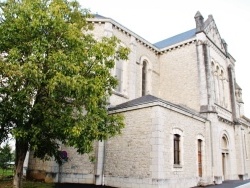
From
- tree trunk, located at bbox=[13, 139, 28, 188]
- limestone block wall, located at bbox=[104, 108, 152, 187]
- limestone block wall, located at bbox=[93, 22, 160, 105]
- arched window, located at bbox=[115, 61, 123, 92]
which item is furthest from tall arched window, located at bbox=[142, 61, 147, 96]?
tree trunk, located at bbox=[13, 139, 28, 188]

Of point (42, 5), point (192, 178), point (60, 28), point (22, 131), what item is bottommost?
point (192, 178)

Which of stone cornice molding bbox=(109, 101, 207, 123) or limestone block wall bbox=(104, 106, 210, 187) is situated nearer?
limestone block wall bbox=(104, 106, 210, 187)

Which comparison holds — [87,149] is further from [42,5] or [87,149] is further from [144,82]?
[144,82]

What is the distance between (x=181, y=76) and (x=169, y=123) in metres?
9.06

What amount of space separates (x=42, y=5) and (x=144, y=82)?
43.8 feet

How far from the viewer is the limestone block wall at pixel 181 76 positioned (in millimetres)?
20953

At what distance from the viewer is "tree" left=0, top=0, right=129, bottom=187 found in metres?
9.03

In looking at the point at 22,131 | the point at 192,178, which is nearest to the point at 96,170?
the point at 192,178

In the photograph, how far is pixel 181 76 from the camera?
22.4 m

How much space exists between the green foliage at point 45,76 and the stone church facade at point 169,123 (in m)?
4.38

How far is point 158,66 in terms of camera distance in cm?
2414

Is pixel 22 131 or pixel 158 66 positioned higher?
pixel 158 66

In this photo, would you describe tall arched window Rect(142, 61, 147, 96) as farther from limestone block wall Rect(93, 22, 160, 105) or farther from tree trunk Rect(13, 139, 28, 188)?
tree trunk Rect(13, 139, 28, 188)

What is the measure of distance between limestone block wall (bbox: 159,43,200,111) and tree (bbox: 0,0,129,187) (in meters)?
12.2
